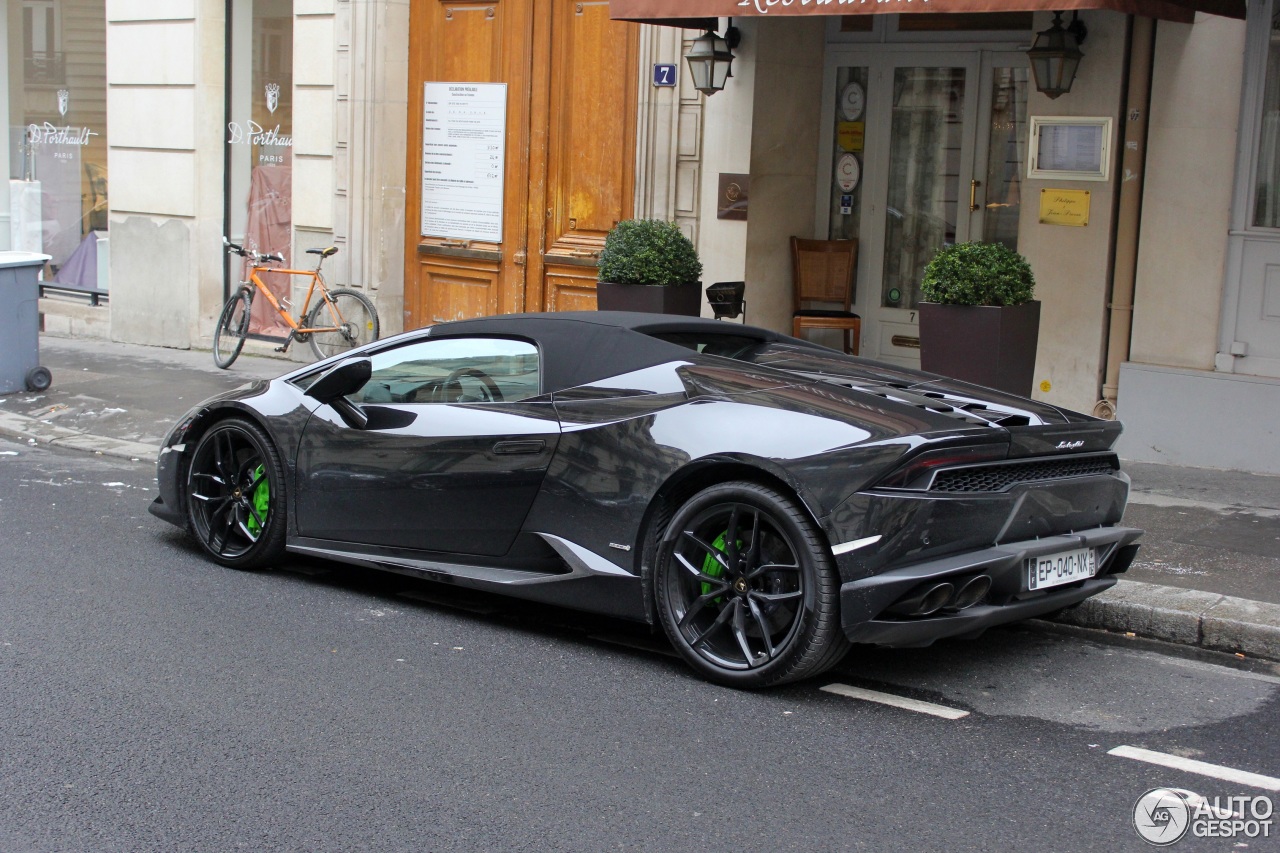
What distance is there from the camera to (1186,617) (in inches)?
233

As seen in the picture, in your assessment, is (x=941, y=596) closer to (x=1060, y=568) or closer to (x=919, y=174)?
(x=1060, y=568)

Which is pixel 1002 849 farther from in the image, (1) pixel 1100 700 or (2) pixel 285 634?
(2) pixel 285 634

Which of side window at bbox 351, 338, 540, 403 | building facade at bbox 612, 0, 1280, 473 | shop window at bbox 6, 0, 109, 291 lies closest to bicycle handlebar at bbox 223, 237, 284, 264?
shop window at bbox 6, 0, 109, 291

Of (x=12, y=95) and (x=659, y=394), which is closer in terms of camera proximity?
(x=659, y=394)

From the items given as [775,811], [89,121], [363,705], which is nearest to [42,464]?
[363,705]

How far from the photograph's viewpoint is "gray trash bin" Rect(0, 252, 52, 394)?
38.6ft

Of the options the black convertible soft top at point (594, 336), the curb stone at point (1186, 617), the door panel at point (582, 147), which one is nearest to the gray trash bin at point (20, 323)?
the door panel at point (582, 147)

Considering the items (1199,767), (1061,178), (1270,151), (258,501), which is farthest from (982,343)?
(1199,767)

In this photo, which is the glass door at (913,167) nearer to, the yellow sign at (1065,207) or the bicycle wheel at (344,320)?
the yellow sign at (1065,207)

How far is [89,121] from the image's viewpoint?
16656 millimetres

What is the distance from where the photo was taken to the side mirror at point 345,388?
6367 mm

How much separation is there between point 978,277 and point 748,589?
4054mm

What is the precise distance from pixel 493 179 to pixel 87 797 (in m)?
9.56

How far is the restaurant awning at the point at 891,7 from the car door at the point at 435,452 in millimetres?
3756
